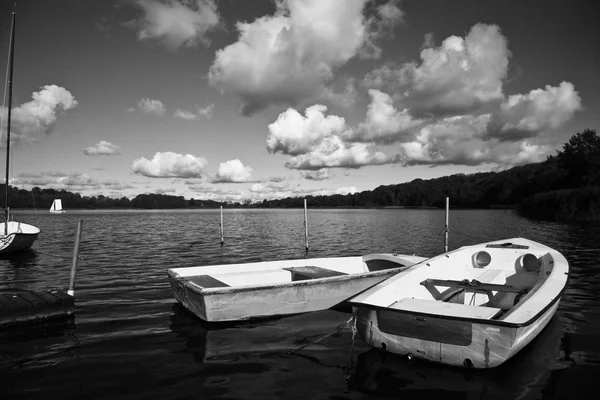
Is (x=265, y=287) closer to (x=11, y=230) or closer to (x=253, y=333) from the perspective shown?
(x=253, y=333)

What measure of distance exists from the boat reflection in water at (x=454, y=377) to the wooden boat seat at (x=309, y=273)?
3341 mm

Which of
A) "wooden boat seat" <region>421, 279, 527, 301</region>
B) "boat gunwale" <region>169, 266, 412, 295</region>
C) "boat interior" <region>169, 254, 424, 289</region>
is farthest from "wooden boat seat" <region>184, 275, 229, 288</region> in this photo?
"wooden boat seat" <region>421, 279, 527, 301</region>

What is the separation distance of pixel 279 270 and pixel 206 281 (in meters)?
2.51

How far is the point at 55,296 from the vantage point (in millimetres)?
9070

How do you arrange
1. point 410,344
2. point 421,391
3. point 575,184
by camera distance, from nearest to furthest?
point 421,391
point 410,344
point 575,184

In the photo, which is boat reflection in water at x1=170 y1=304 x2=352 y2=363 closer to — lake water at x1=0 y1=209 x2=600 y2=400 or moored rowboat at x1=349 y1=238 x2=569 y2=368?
lake water at x1=0 y1=209 x2=600 y2=400

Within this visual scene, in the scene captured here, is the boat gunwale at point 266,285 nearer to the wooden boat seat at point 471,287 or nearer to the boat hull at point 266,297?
the boat hull at point 266,297

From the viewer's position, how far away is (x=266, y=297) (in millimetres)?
A: 8875

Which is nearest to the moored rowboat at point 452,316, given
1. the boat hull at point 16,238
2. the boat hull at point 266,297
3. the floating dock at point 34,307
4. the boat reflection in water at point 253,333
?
the boat reflection in water at point 253,333

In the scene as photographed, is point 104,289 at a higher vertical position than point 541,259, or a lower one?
lower

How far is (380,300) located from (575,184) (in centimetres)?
8403

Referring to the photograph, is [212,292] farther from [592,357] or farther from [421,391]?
[592,357]

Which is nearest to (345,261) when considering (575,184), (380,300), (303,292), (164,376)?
(303,292)

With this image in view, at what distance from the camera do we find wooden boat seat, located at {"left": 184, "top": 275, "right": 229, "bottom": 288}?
29.4 feet
